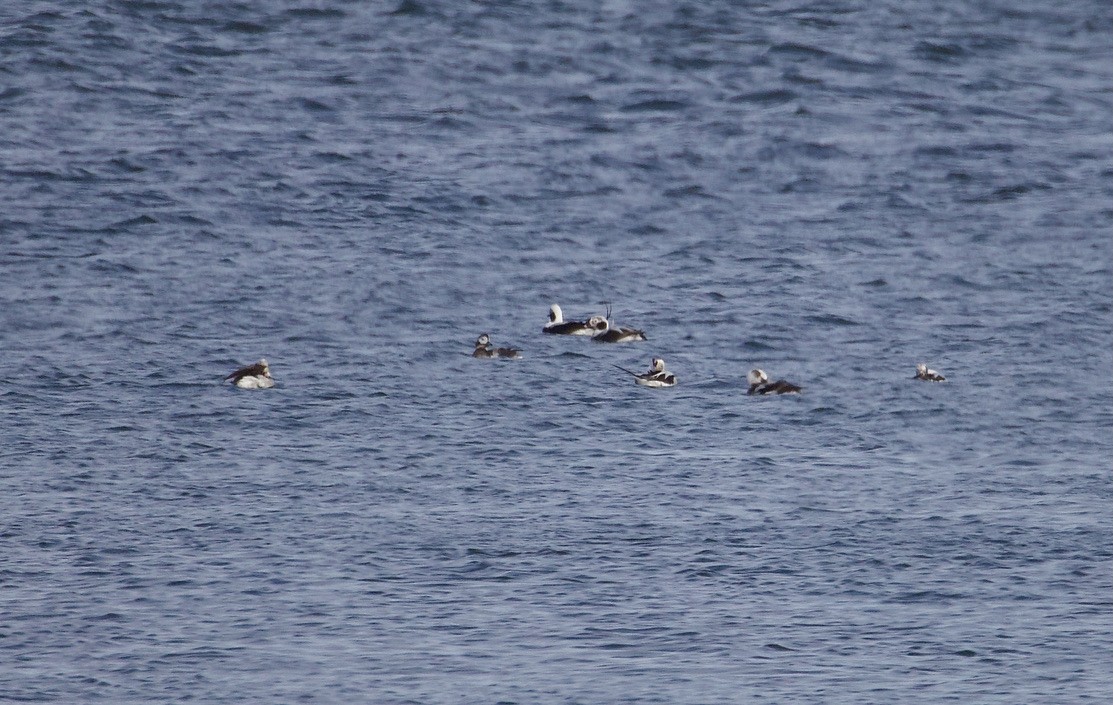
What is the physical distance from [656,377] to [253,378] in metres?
5.37

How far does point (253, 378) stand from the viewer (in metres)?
22.5

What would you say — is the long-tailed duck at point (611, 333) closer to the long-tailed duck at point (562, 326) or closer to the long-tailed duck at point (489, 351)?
the long-tailed duck at point (562, 326)

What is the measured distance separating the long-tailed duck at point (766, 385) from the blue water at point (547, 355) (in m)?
0.17

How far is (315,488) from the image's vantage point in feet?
62.1

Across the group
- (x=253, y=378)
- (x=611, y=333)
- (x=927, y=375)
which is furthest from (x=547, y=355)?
(x=927, y=375)

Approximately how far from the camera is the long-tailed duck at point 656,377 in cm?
2330

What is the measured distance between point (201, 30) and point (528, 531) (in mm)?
26914

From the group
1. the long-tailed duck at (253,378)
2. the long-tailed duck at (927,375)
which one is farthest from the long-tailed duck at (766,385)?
the long-tailed duck at (253,378)

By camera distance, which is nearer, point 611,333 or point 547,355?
point 547,355

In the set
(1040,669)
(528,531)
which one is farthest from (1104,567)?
(528,531)

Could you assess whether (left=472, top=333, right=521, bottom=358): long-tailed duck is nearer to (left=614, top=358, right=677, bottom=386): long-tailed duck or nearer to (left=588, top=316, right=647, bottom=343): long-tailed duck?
→ (left=588, top=316, right=647, bottom=343): long-tailed duck

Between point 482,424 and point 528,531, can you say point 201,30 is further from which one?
point 528,531

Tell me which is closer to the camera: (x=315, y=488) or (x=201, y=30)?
(x=315, y=488)

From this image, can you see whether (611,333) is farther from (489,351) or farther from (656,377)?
(656,377)
